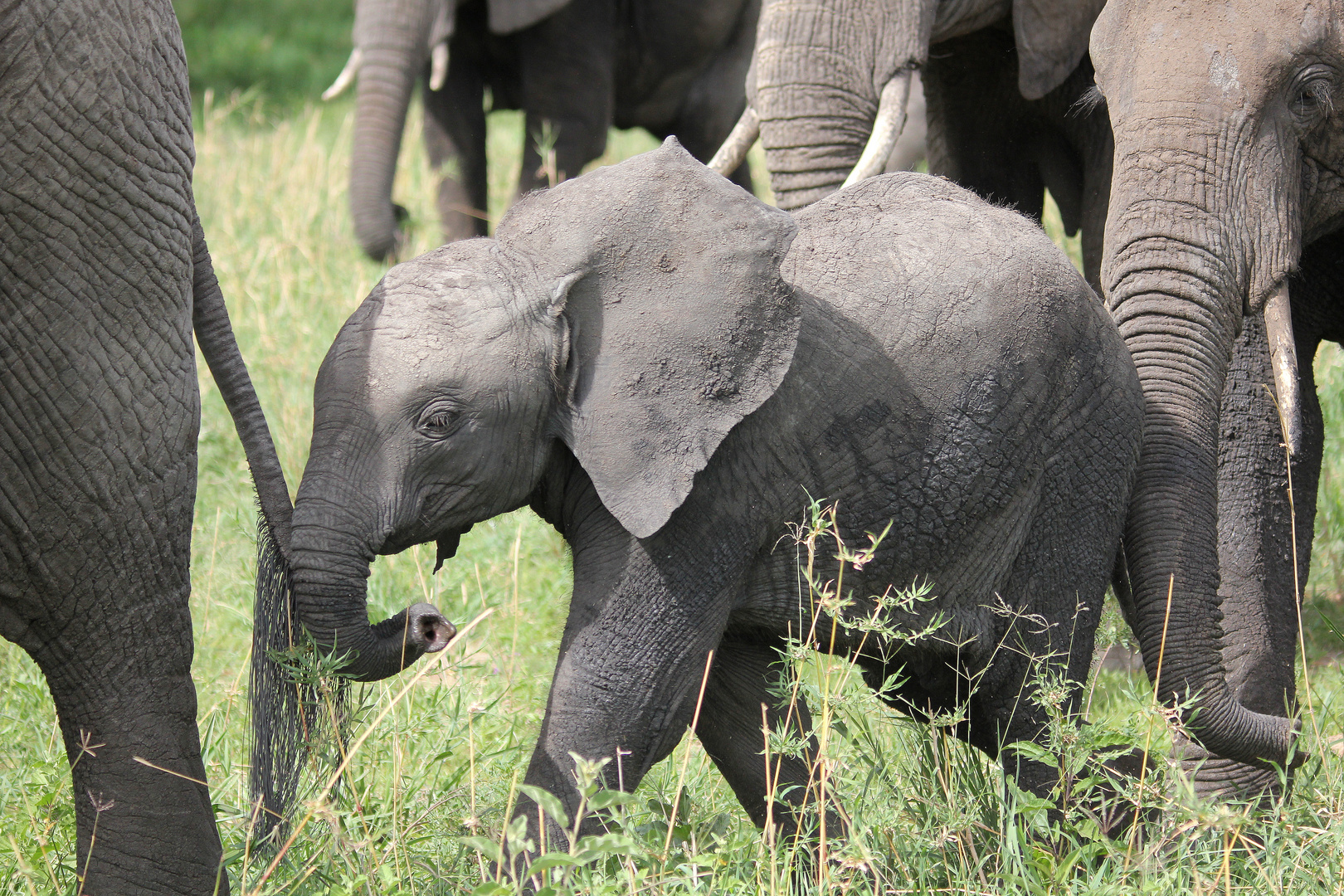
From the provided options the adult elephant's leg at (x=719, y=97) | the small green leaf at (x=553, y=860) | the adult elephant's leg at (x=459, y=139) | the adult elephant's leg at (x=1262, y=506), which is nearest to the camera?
the small green leaf at (x=553, y=860)

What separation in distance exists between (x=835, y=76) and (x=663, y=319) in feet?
5.81

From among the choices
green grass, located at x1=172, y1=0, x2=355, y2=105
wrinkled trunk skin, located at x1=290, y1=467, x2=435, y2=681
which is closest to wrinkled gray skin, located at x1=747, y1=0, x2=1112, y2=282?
wrinkled trunk skin, located at x1=290, y1=467, x2=435, y2=681

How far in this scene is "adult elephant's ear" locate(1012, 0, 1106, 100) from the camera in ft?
14.4

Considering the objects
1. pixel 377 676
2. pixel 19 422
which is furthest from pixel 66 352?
pixel 377 676

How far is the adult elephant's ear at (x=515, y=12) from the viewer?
23.5ft

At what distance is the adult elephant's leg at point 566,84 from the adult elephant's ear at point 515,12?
0.17 meters

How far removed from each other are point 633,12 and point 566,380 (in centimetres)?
559

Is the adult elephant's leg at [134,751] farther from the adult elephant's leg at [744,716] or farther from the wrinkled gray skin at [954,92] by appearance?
the wrinkled gray skin at [954,92]

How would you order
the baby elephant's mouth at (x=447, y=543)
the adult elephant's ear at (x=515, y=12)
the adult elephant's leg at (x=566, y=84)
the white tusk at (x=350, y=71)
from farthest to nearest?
the adult elephant's leg at (x=566, y=84) < the adult elephant's ear at (x=515, y=12) < the white tusk at (x=350, y=71) < the baby elephant's mouth at (x=447, y=543)

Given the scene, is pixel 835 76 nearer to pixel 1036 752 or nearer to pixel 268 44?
pixel 1036 752

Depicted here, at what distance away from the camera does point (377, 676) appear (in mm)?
2684

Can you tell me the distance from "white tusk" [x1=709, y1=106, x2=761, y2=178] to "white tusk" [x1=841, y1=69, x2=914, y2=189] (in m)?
0.35

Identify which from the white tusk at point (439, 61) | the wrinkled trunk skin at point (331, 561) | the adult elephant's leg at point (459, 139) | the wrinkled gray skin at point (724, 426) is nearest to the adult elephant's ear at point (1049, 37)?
the wrinkled gray skin at point (724, 426)

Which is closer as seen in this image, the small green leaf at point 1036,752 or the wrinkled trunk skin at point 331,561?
the wrinkled trunk skin at point 331,561
